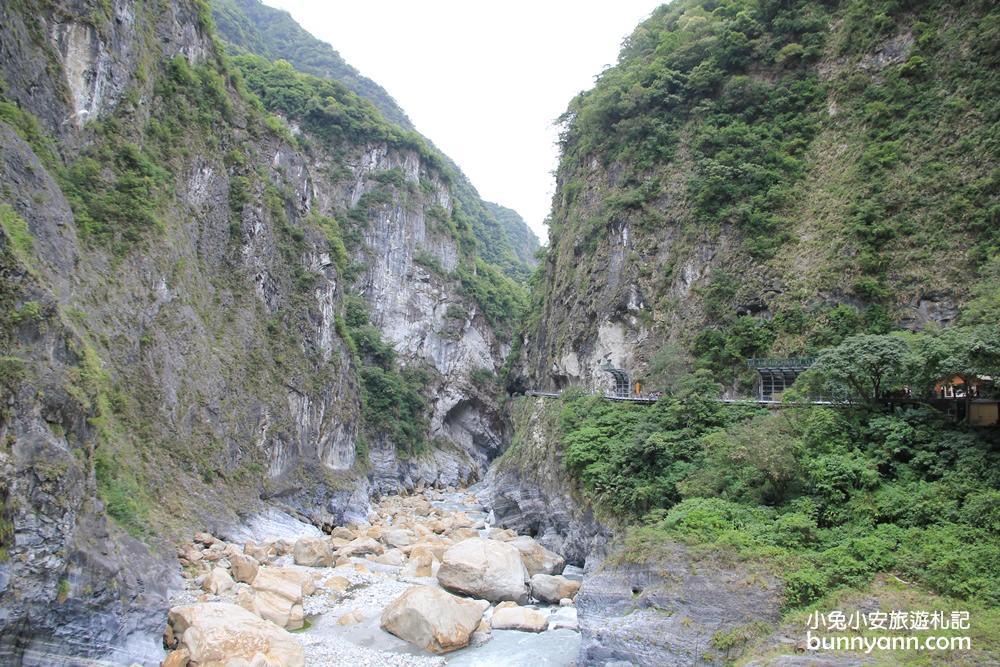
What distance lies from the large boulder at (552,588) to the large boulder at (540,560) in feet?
4.30

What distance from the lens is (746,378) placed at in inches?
805

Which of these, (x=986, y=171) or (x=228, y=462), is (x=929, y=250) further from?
(x=228, y=462)

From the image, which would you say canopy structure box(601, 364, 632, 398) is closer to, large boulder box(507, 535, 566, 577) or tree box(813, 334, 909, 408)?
large boulder box(507, 535, 566, 577)

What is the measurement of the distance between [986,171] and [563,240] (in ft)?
67.1

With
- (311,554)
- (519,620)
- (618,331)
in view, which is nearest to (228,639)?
(519,620)

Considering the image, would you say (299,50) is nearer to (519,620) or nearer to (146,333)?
(146,333)

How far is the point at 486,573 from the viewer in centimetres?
1688

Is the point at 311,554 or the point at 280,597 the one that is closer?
the point at 280,597

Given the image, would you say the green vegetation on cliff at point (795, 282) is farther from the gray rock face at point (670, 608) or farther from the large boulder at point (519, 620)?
the large boulder at point (519, 620)

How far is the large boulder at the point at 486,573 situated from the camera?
16.6 metres

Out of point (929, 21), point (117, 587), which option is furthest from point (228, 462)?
point (929, 21)

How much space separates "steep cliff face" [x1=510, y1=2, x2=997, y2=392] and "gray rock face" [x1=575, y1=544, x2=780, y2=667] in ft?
34.4

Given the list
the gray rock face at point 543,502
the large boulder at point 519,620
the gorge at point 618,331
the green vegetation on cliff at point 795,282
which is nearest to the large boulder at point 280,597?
the gorge at point 618,331

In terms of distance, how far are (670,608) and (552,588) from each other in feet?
20.9
